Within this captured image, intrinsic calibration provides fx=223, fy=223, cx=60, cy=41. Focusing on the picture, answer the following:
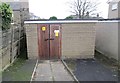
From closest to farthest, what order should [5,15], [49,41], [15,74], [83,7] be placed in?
[15,74] → [5,15] → [49,41] → [83,7]

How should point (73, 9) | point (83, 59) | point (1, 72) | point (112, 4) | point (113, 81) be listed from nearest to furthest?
point (113, 81) → point (1, 72) → point (83, 59) → point (112, 4) → point (73, 9)

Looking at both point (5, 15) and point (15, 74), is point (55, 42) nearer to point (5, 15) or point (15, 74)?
point (5, 15)

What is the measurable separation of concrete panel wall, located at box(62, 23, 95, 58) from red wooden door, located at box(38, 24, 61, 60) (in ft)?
1.28

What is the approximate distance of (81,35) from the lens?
14555 mm

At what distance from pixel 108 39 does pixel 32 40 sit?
519 centimetres

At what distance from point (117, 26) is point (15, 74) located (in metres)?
6.90

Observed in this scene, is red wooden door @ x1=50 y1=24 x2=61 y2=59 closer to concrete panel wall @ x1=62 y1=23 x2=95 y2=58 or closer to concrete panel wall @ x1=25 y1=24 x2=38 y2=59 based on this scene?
concrete panel wall @ x1=62 y1=23 x2=95 y2=58

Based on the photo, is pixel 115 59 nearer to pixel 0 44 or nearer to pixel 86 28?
pixel 86 28

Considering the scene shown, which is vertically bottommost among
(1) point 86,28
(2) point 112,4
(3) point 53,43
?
(3) point 53,43

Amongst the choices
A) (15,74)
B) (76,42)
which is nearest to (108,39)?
(76,42)

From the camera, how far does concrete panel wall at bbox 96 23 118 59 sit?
13805mm

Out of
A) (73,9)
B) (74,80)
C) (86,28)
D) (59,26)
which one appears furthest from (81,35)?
(73,9)

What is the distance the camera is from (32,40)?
47.0 feet

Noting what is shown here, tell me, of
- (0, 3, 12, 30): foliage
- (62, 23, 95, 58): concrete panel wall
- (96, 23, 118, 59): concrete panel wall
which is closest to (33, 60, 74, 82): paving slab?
(62, 23, 95, 58): concrete panel wall
